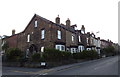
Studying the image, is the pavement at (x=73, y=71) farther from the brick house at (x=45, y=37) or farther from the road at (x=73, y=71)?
the brick house at (x=45, y=37)

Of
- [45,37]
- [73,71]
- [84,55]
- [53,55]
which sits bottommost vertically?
[73,71]

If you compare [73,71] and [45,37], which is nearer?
[73,71]

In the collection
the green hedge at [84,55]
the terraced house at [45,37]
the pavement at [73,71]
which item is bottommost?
the pavement at [73,71]

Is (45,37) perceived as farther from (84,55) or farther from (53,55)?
(84,55)

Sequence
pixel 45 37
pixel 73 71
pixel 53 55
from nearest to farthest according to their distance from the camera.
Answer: pixel 73 71 → pixel 53 55 → pixel 45 37

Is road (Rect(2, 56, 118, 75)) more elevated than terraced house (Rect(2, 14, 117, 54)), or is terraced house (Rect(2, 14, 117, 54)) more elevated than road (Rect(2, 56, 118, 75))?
terraced house (Rect(2, 14, 117, 54))

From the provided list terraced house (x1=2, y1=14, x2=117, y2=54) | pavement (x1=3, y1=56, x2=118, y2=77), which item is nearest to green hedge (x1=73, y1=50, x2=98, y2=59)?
terraced house (x1=2, y1=14, x2=117, y2=54)

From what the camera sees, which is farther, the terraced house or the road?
the terraced house

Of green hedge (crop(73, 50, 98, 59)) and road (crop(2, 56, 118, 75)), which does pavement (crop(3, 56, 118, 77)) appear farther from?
green hedge (crop(73, 50, 98, 59))

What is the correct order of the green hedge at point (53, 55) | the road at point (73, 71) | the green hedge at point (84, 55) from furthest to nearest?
the green hedge at point (84, 55)
the green hedge at point (53, 55)
the road at point (73, 71)

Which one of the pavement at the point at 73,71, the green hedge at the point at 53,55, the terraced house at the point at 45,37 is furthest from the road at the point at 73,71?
the terraced house at the point at 45,37

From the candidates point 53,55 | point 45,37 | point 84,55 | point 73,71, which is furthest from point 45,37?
point 73,71

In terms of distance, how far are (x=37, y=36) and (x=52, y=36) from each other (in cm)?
468

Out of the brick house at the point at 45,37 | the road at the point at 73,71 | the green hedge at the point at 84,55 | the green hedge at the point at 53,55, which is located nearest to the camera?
the road at the point at 73,71
